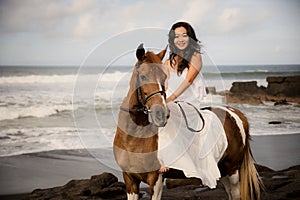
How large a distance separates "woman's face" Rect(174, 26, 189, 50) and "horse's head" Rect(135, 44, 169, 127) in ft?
1.38

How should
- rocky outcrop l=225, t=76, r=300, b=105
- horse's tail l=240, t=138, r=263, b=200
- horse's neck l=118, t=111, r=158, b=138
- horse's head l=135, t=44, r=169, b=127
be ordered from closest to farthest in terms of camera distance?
horse's head l=135, t=44, r=169, b=127, horse's neck l=118, t=111, r=158, b=138, horse's tail l=240, t=138, r=263, b=200, rocky outcrop l=225, t=76, r=300, b=105

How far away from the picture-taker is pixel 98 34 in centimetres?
351

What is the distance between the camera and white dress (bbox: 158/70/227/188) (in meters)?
2.33

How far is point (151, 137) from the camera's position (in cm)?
233

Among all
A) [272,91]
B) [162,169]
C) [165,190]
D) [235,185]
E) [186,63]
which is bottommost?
[165,190]

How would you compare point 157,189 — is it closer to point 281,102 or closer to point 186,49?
point 186,49

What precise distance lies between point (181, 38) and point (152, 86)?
569 millimetres

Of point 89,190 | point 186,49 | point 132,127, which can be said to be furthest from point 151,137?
point 89,190

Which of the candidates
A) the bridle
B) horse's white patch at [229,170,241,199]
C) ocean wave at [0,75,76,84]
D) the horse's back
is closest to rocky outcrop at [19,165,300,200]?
horse's white patch at [229,170,241,199]

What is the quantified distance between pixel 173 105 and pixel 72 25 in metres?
1.46

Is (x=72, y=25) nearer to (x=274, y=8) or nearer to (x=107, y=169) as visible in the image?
(x=107, y=169)

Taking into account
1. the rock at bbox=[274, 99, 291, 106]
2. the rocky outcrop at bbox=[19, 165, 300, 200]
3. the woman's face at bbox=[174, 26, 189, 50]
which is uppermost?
the woman's face at bbox=[174, 26, 189, 50]

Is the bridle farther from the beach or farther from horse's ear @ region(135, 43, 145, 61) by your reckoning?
the beach

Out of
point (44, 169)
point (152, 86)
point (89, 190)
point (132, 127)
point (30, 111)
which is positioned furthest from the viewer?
point (30, 111)
